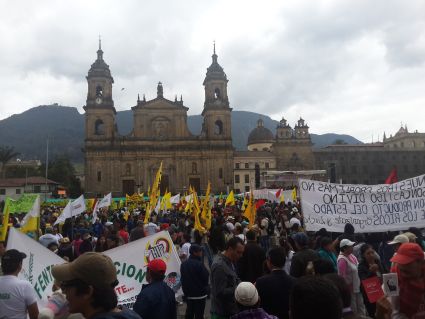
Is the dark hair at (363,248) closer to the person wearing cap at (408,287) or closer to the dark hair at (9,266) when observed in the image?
the person wearing cap at (408,287)

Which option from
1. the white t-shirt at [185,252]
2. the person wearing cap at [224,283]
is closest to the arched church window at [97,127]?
the white t-shirt at [185,252]

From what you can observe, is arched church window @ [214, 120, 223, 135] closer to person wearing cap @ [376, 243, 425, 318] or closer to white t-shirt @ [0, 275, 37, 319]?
white t-shirt @ [0, 275, 37, 319]

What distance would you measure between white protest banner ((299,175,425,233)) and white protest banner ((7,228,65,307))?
4.30m

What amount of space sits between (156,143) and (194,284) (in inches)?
2317

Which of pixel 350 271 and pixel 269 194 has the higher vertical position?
pixel 269 194

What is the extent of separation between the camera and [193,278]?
6230mm

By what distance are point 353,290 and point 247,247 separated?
5.03 ft

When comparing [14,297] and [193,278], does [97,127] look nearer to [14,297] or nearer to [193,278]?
[193,278]

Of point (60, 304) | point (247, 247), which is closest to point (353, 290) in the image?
point (247, 247)

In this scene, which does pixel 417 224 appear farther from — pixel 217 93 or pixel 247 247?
pixel 217 93

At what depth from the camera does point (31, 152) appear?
582 feet

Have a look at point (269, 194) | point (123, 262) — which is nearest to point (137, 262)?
point (123, 262)

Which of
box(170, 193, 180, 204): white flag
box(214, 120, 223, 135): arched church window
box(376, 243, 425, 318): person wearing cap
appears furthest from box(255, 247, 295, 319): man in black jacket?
box(214, 120, 223, 135): arched church window

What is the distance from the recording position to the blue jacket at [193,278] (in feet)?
20.4
